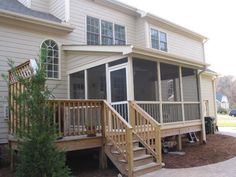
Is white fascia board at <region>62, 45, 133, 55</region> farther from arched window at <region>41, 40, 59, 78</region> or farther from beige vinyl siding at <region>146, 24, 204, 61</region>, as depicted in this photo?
beige vinyl siding at <region>146, 24, 204, 61</region>

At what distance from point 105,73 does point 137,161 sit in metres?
3.71

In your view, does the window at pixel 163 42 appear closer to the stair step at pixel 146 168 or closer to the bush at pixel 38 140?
the stair step at pixel 146 168

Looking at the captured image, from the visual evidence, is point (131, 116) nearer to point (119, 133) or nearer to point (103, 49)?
Answer: point (119, 133)

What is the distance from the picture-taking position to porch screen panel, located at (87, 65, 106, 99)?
412 inches

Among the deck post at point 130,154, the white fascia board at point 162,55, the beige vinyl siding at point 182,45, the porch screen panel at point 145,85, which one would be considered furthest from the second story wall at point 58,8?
the deck post at point 130,154

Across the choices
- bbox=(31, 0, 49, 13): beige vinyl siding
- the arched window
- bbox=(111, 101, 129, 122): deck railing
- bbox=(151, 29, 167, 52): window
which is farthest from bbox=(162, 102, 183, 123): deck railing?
bbox=(31, 0, 49, 13): beige vinyl siding

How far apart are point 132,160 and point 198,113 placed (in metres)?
6.15

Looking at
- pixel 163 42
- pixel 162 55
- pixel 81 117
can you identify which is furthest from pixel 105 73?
pixel 163 42

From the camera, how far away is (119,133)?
7418 mm

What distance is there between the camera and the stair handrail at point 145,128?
25.2 ft

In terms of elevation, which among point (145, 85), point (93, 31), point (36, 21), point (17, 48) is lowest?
point (145, 85)

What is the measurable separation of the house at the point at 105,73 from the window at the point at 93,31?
0.15 feet

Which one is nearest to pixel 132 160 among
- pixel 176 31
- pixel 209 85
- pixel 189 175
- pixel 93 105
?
pixel 189 175

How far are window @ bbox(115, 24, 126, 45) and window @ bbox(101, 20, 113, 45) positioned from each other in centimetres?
36
